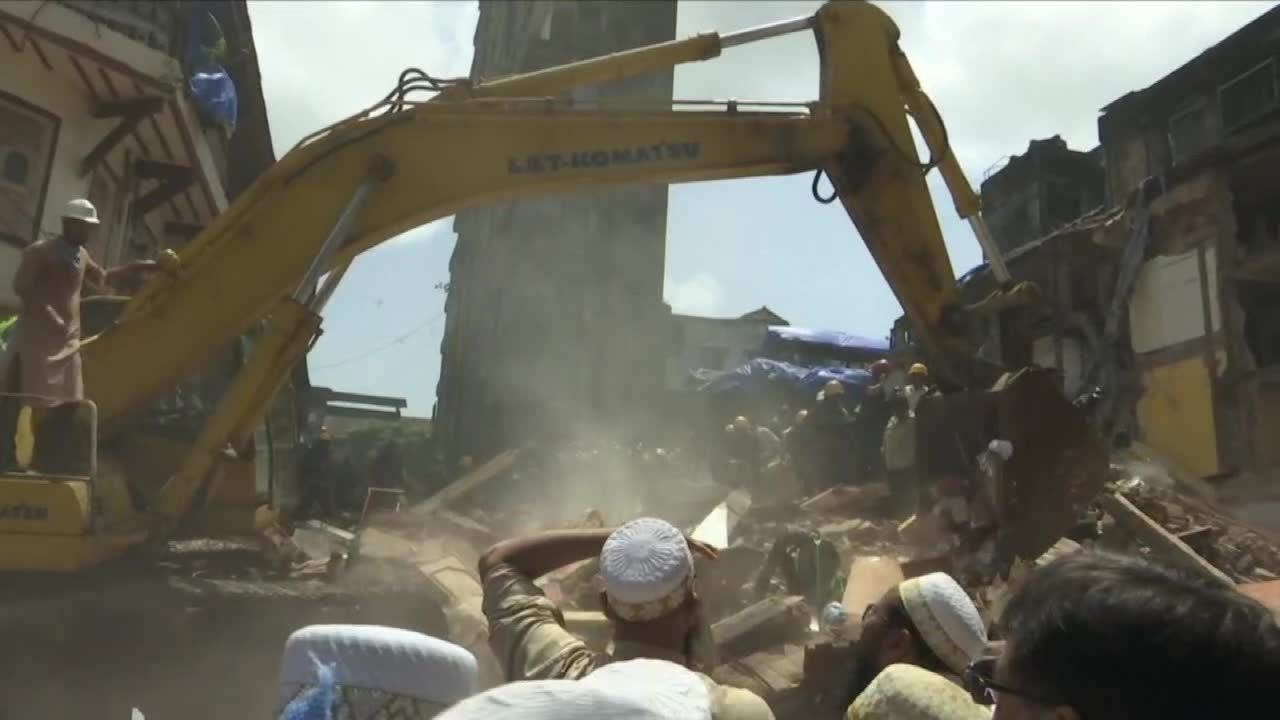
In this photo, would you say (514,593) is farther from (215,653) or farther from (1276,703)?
(215,653)

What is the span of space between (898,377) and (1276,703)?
1152cm

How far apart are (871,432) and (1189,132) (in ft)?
34.8

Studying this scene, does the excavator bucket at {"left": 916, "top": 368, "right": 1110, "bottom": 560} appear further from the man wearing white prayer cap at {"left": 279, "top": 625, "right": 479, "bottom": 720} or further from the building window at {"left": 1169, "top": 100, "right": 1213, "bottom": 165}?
the building window at {"left": 1169, "top": 100, "right": 1213, "bottom": 165}

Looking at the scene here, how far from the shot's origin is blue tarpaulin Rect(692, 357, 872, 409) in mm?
17953

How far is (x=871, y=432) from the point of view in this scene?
12.3 m

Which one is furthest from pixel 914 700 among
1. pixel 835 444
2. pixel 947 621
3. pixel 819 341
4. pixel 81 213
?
pixel 819 341

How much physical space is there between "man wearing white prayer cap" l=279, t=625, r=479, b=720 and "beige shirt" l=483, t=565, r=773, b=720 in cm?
53

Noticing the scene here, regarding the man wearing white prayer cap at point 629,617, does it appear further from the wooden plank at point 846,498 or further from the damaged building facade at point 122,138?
the wooden plank at point 846,498

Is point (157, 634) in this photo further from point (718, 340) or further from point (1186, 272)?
point (718, 340)

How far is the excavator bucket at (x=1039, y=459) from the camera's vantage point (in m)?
5.82

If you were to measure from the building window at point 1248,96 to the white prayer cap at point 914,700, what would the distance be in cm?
1722

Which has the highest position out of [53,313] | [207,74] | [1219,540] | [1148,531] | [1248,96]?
[1248,96]

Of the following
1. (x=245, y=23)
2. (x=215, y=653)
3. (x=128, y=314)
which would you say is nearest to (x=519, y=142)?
(x=128, y=314)

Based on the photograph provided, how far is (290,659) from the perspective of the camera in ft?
5.52
